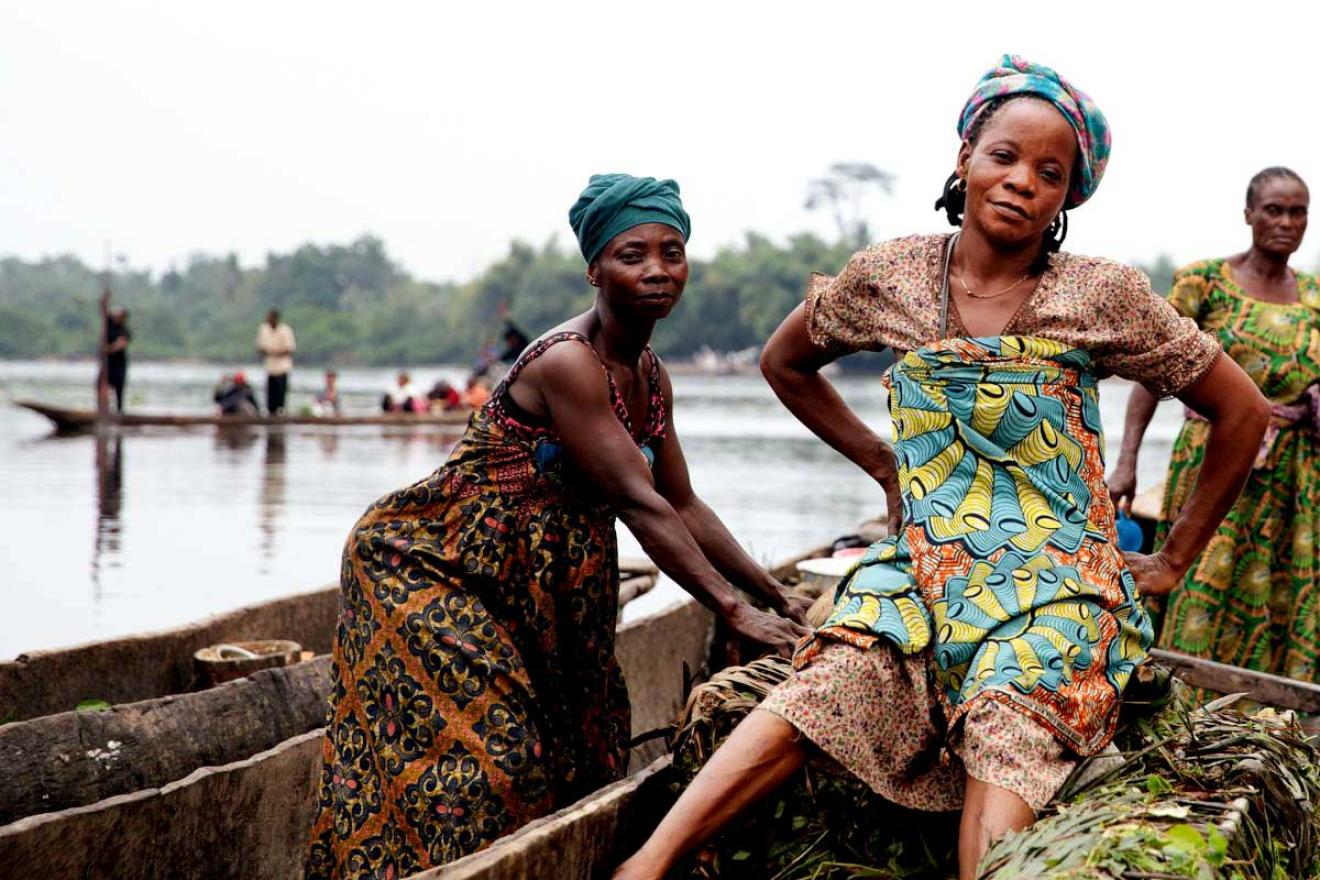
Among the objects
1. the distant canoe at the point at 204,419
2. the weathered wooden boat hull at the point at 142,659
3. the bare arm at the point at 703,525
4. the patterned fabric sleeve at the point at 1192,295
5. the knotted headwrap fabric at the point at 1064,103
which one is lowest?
the distant canoe at the point at 204,419

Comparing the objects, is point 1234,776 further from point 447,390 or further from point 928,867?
point 447,390

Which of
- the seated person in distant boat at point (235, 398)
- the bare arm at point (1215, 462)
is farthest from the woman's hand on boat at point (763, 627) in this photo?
the seated person in distant boat at point (235, 398)

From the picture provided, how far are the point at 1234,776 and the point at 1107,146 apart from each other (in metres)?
1.14

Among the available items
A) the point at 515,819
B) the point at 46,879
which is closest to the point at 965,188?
the point at 515,819

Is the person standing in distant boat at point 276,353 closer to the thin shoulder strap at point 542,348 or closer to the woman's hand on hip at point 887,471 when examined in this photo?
the thin shoulder strap at point 542,348

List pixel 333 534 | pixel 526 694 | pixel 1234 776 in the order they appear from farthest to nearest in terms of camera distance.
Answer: pixel 333 534 < pixel 526 694 < pixel 1234 776

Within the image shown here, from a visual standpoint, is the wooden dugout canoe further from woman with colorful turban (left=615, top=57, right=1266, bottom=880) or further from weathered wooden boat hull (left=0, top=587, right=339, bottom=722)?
weathered wooden boat hull (left=0, top=587, right=339, bottom=722)

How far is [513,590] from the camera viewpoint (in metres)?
3.20

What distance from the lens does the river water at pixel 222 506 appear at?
846cm

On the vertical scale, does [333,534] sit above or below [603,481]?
below

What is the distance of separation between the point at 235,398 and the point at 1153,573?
2139 centimetres

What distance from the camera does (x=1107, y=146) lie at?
9.05 ft

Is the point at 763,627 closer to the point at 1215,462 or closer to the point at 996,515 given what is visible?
the point at 996,515

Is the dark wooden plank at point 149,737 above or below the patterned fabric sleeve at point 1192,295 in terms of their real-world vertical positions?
below
